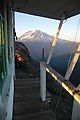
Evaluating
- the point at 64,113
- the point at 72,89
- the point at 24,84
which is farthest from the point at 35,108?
the point at 64,113

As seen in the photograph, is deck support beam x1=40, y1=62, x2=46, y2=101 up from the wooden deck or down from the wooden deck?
up

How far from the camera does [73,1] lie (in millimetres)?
2211

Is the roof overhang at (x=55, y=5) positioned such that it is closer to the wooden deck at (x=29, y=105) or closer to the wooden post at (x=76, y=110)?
the wooden post at (x=76, y=110)

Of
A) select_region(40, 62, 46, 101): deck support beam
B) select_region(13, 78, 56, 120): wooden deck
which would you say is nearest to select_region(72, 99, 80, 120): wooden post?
select_region(13, 78, 56, 120): wooden deck

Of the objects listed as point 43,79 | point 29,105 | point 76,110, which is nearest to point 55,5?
point 43,79

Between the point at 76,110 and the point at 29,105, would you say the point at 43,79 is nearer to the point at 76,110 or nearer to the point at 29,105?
the point at 29,105

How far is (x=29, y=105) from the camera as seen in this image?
11.3 feet

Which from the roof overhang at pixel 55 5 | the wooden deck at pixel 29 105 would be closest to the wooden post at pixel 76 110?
the wooden deck at pixel 29 105

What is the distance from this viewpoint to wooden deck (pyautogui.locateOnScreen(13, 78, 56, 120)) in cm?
301

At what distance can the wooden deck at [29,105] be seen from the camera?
3011 millimetres

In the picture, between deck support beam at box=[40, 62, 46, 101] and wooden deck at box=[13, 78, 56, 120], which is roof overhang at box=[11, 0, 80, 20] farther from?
wooden deck at box=[13, 78, 56, 120]

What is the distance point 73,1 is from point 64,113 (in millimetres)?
4551

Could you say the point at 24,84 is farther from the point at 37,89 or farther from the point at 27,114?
the point at 27,114

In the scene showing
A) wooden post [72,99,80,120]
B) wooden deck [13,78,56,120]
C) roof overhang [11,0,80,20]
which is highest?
roof overhang [11,0,80,20]
